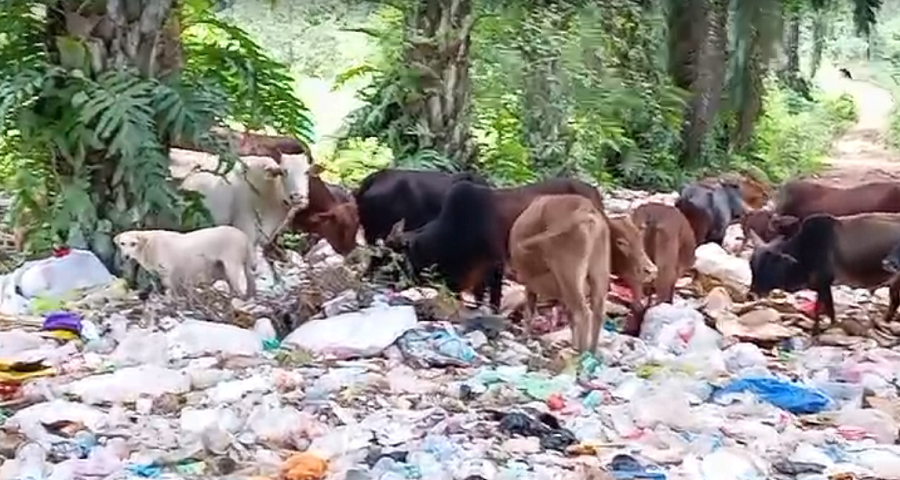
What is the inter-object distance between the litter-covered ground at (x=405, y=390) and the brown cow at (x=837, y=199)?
36.0 inches

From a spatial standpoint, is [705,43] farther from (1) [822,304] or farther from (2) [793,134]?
(2) [793,134]

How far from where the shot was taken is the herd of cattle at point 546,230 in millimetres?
4004

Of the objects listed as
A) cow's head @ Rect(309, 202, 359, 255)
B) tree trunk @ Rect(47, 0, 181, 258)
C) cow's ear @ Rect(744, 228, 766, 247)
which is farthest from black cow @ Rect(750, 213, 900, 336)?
tree trunk @ Rect(47, 0, 181, 258)

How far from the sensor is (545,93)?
28.3 ft

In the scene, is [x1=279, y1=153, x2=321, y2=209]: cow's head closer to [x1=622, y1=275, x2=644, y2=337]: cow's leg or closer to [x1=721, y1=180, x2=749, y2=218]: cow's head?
[x1=622, y1=275, x2=644, y2=337]: cow's leg

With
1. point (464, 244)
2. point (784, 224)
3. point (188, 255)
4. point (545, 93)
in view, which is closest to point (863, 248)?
point (784, 224)

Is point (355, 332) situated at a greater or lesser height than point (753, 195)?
greater

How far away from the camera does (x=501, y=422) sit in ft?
10.3

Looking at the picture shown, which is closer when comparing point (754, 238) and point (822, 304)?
point (822, 304)

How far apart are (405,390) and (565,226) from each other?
77cm

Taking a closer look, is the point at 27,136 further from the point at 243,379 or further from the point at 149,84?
the point at 243,379

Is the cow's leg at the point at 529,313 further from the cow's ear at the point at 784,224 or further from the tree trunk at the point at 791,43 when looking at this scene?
the cow's ear at the point at 784,224

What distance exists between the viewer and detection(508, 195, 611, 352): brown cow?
3904 millimetres

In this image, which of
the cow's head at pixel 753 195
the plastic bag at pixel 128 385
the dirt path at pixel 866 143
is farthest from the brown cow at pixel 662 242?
the dirt path at pixel 866 143
